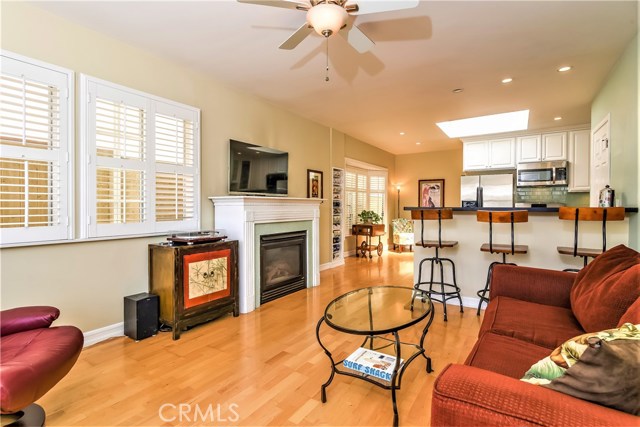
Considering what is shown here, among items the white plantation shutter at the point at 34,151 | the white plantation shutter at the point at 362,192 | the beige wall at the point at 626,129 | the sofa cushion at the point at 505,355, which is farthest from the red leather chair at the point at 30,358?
the white plantation shutter at the point at 362,192

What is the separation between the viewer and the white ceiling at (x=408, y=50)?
7.79ft

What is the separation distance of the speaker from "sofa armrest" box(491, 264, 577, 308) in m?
2.88

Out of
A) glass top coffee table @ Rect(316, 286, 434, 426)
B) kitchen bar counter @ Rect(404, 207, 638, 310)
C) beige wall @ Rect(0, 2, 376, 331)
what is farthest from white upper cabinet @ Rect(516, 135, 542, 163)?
beige wall @ Rect(0, 2, 376, 331)

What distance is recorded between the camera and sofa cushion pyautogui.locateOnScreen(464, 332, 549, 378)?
1.34 m

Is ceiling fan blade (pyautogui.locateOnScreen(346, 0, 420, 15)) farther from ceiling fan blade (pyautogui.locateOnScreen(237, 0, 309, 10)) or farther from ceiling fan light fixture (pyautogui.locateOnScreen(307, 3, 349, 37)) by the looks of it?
ceiling fan blade (pyautogui.locateOnScreen(237, 0, 309, 10))

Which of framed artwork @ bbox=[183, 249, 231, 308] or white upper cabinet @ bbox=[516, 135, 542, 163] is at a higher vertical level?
white upper cabinet @ bbox=[516, 135, 542, 163]

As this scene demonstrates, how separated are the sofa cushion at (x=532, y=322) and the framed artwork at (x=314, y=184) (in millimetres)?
3530

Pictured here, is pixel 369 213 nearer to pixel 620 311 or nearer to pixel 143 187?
pixel 143 187

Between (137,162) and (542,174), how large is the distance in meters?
6.33

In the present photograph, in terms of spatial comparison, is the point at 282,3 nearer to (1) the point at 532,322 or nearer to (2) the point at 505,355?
(2) the point at 505,355

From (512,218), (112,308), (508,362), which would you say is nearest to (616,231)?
(512,218)

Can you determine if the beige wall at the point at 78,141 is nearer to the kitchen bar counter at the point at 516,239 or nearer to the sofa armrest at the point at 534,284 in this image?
the kitchen bar counter at the point at 516,239

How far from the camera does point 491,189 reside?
6246mm

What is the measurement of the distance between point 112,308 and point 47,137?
151cm
